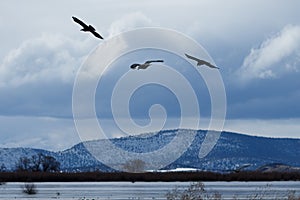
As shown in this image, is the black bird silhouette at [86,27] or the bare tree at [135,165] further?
the bare tree at [135,165]

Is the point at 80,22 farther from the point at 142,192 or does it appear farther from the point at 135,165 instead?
the point at 135,165

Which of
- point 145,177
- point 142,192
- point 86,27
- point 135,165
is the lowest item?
point 86,27

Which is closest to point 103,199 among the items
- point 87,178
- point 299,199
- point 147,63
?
point 299,199

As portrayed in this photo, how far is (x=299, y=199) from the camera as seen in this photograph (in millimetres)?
Result: 26875

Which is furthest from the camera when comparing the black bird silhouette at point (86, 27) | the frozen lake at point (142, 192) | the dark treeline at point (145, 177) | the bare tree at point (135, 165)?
the bare tree at point (135, 165)

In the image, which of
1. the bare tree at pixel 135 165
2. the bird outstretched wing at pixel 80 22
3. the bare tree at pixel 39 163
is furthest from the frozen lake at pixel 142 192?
the bare tree at pixel 39 163

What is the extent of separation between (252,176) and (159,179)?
937 centimetres

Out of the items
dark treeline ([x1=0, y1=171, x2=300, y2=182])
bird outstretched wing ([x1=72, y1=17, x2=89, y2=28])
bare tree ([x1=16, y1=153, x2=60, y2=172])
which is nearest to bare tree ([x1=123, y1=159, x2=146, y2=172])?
dark treeline ([x1=0, y1=171, x2=300, y2=182])

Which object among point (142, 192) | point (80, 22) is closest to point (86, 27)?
point (80, 22)

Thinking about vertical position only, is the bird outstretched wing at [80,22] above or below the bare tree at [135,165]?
below

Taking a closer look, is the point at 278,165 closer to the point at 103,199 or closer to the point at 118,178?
the point at 118,178

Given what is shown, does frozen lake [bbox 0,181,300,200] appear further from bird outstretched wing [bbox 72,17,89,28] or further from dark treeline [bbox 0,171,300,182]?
dark treeline [bbox 0,171,300,182]

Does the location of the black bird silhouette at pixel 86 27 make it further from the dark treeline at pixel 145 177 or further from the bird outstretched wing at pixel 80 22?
the dark treeline at pixel 145 177

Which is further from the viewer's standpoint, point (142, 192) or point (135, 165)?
point (135, 165)
